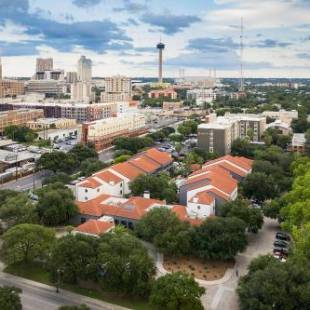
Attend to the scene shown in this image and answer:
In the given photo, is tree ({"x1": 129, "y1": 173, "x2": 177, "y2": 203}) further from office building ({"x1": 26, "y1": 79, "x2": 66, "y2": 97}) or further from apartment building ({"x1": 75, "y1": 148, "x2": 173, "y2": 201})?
office building ({"x1": 26, "y1": 79, "x2": 66, "y2": 97})

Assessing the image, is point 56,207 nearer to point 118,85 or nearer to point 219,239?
point 219,239

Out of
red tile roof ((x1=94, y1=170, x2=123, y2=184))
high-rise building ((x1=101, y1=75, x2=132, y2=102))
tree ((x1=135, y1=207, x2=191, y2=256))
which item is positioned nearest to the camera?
tree ((x1=135, y1=207, x2=191, y2=256))

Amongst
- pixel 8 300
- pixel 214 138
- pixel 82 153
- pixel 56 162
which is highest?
pixel 214 138

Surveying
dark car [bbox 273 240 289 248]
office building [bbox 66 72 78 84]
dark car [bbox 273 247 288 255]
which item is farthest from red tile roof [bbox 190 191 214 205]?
office building [bbox 66 72 78 84]

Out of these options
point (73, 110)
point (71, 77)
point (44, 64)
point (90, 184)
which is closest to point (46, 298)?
point (90, 184)

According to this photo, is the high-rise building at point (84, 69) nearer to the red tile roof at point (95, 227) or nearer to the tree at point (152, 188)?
the tree at point (152, 188)

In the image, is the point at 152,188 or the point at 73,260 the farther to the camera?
the point at 152,188

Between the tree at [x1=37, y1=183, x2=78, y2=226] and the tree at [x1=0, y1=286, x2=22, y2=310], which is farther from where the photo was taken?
the tree at [x1=37, y1=183, x2=78, y2=226]

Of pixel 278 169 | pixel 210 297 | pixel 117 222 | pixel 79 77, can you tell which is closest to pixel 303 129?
pixel 278 169
